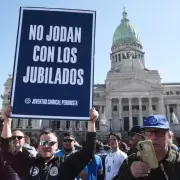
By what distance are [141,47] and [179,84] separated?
61.9ft

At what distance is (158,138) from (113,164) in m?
4.30

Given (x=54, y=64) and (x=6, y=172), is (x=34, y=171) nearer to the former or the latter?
(x=6, y=172)

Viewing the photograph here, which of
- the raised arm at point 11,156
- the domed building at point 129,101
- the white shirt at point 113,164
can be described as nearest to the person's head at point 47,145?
the raised arm at point 11,156

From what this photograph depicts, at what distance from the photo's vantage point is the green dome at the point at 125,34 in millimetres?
74312

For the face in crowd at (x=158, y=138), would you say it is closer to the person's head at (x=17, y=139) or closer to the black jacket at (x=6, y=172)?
the black jacket at (x=6, y=172)

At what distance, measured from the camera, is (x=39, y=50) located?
398 centimetres

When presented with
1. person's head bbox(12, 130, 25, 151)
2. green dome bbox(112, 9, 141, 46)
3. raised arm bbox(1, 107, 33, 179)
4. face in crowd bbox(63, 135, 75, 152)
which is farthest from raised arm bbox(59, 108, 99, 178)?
green dome bbox(112, 9, 141, 46)

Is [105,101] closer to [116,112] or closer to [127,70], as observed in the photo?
[116,112]

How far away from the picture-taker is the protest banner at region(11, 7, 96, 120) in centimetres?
375

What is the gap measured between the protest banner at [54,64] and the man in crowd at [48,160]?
28 centimetres

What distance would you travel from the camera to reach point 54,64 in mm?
3941

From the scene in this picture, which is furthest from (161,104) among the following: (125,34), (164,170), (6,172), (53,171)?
(164,170)

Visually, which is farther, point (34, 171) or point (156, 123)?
point (34, 171)

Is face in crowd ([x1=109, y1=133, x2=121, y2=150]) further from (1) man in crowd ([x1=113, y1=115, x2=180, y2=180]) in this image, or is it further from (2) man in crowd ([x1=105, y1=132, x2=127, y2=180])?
(1) man in crowd ([x1=113, y1=115, x2=180, y2=180])
